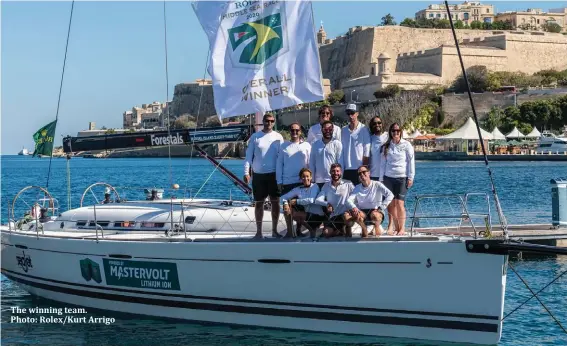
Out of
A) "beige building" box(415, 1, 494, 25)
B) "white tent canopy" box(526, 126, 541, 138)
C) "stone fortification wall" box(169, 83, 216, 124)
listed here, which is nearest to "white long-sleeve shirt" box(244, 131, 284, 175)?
"white tent canopy" box(526, 126, 541, 138)

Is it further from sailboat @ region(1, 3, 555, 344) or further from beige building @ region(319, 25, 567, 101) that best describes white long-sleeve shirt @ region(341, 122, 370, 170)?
beige building @ region(319, 25, 567, 101)

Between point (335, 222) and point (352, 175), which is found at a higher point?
point (352, 175)

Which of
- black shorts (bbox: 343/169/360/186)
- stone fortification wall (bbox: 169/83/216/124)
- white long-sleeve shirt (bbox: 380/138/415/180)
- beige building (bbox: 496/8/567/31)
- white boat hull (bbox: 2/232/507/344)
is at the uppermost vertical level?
beige building (bbox: 496/8/567/31)

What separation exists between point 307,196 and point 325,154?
22.4 inches

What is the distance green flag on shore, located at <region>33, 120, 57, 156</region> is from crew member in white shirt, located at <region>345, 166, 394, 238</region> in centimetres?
522

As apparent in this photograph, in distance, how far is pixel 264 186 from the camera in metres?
10.8

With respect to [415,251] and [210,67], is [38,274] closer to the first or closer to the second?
[210,67]

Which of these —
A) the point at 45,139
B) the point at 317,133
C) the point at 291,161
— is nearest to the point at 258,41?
the point at 317,133

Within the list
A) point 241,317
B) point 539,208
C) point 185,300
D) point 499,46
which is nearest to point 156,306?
point 185,300

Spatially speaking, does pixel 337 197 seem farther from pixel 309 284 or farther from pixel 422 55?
pixel 422 55

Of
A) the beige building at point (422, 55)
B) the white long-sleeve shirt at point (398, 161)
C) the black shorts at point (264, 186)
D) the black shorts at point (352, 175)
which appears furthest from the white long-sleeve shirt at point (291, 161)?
the beige building at point (422, 55)

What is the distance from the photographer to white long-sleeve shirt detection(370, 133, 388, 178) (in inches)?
404

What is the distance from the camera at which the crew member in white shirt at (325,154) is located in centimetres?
1017

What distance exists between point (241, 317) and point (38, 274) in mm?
3624
